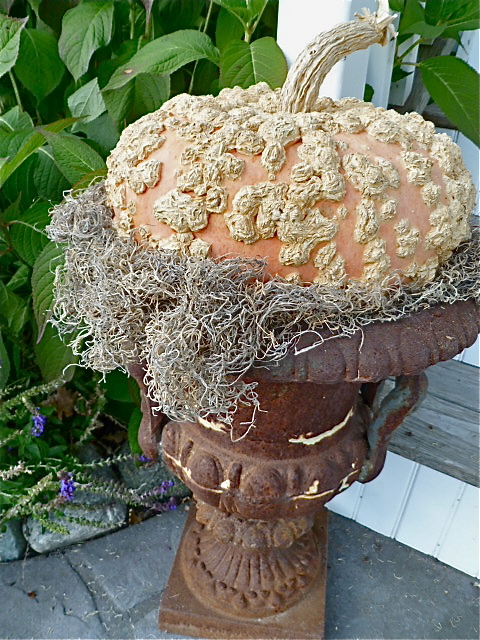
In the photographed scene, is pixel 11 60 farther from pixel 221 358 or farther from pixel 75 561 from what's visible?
pixel 75 561

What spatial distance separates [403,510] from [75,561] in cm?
88

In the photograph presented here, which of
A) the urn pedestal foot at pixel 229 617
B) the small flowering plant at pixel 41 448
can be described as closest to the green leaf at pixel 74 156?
the small flowering plant at pixel 41 448

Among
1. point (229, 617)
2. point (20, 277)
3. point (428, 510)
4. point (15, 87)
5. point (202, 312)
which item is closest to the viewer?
point (202, 312)

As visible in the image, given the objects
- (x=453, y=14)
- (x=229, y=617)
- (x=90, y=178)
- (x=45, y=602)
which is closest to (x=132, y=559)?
(x=45, y=602)

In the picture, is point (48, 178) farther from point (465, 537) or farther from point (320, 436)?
point (465, 537)

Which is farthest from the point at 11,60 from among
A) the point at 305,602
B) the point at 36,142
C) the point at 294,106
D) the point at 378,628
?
the point at 378,628

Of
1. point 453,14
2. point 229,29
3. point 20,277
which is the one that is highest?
point 453,14

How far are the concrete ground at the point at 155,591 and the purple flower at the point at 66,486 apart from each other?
0.21 m

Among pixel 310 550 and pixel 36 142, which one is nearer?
pixel 36 142

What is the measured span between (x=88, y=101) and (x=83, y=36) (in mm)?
129

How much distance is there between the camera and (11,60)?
990 millimetres

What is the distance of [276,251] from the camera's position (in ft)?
2.33

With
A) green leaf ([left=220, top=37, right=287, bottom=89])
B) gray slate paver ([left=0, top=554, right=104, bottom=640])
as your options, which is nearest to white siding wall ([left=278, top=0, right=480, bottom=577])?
green leaf ([left=220, top=37, right=287, bottom=89])

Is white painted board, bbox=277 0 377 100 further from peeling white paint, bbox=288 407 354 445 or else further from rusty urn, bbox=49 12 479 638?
peeling white paint, bbox=288 407 354 445
